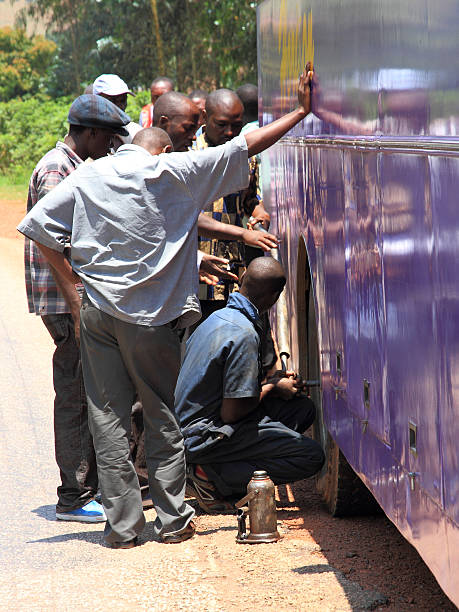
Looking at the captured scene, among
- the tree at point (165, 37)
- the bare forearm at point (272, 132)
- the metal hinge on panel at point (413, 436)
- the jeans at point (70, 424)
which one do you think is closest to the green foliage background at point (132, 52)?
the tree at point (165, 37)

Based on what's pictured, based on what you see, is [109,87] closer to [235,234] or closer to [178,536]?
[235,234]

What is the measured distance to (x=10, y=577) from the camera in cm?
435

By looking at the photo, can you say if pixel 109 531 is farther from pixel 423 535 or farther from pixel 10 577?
pixel 423 535

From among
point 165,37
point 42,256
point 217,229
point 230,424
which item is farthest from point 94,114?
point 165,37

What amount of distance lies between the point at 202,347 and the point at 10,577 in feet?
4.76

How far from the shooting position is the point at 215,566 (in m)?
4.38

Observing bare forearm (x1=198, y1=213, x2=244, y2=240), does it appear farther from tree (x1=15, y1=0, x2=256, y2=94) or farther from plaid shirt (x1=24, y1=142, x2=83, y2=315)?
tree (x1=15, y1=0, x2=256, y2=94)

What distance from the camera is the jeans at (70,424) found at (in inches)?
205

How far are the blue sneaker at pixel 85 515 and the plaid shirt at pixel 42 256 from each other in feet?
3.28

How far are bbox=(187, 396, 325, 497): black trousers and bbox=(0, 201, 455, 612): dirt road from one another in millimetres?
188

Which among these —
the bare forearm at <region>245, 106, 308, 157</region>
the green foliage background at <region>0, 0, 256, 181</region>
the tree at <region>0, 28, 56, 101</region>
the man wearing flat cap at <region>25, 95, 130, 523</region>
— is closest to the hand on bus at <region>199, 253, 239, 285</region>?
the man wearing flat cap at <region>25, 95, 130, 523</region>

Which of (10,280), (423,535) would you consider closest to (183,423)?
(423,535)

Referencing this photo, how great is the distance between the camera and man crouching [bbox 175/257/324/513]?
507 centimetres

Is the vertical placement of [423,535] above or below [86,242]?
below
